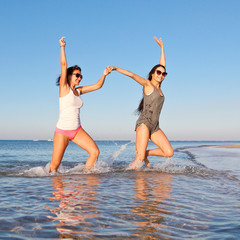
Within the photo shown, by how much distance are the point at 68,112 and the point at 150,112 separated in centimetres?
197

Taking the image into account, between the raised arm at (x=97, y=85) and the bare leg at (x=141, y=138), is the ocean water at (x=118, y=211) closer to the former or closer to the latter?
the bare leg at (x=141, y=138)

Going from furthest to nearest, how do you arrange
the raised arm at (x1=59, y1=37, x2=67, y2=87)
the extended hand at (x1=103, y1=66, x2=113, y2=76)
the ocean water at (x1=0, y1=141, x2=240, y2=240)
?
1. the extended hand at (x1=103, y1=66, x2=113, y2=76)
2. the raised arm at (x1=59, y1=37, x2=67, y2=87)
3. the ocean water at (x1=0, y1=141, x2=240, y2=240)

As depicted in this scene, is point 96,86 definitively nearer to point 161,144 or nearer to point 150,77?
point 150,77

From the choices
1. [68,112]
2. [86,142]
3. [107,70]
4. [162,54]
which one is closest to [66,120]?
[68,112]

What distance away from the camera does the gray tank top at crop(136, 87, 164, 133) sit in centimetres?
708

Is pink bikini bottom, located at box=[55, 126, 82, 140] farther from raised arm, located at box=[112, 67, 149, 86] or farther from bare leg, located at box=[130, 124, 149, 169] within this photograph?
raised arm, located at box=[112, 67, 149, 86]

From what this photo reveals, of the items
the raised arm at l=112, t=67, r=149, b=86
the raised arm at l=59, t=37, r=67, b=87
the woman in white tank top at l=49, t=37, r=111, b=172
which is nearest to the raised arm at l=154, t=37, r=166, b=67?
the raised arm at l=112, t=67, r=149, b=86

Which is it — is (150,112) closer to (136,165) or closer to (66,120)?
(136,165)

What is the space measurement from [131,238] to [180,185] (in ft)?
10.2

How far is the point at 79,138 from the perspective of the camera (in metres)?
6.59

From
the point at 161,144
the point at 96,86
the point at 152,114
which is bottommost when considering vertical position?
the point at 161,144

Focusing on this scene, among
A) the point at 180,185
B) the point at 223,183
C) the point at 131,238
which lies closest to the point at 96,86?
the point at 180,185

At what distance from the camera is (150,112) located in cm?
716

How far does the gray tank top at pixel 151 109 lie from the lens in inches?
279
